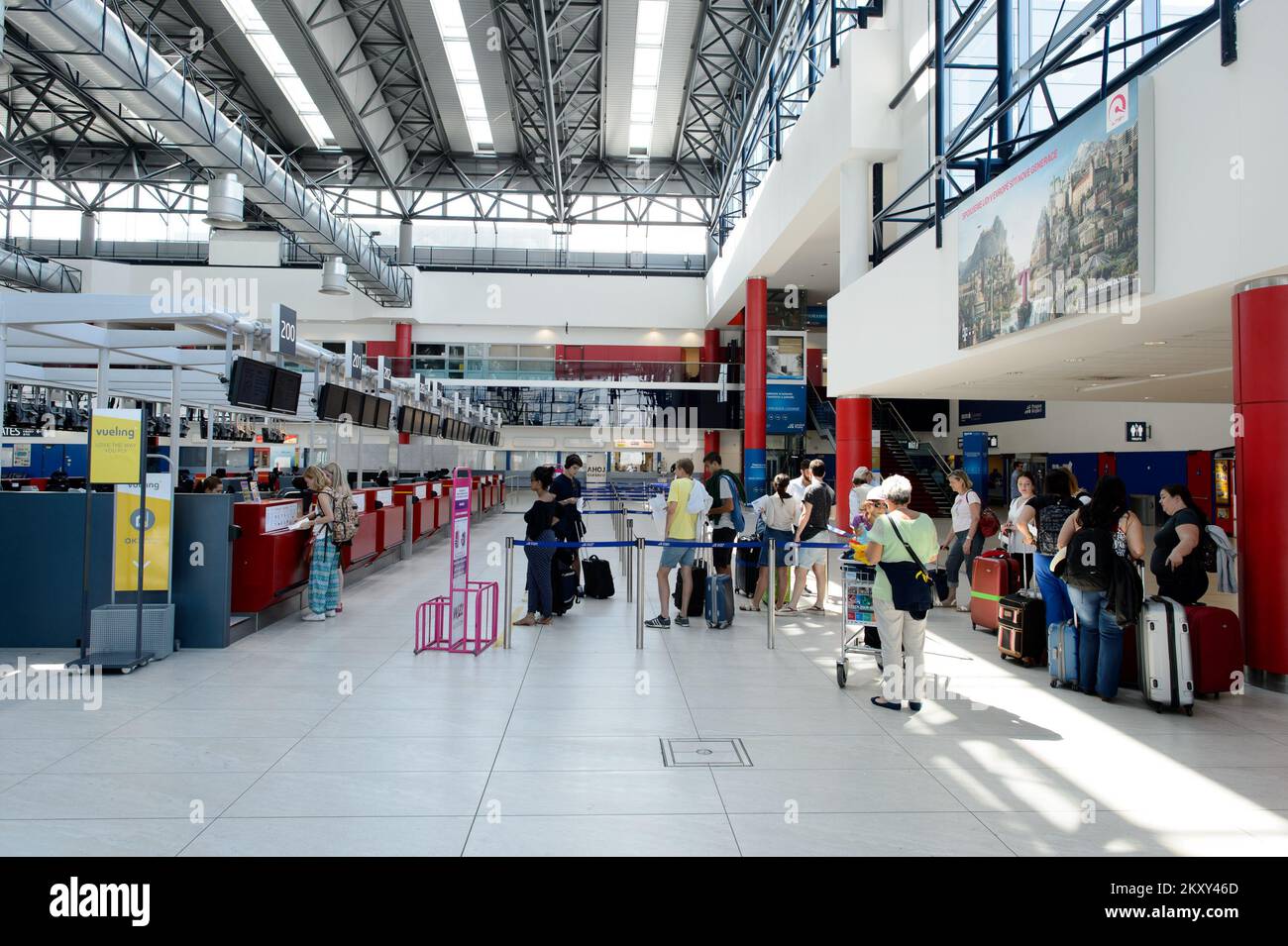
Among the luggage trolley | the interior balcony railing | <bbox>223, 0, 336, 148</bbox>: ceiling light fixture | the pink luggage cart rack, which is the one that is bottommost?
the pink luggage cart rack

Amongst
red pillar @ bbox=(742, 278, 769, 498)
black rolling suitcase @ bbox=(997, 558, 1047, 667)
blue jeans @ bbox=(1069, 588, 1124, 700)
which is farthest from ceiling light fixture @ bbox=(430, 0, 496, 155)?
blue jeans @ bbox=(1069, 588, 1124, 700)

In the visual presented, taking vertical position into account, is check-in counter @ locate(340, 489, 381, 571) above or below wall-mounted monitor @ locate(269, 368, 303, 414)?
below

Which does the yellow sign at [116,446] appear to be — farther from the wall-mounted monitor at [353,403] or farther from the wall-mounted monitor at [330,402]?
the wall-mounted monitor at [353,403]

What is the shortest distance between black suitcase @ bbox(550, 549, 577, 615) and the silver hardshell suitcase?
5.42 meters

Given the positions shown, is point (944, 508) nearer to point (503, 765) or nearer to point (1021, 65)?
point (1021, 65)

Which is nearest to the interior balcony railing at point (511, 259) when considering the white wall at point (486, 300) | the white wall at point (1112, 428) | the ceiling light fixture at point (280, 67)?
the white wall at point (486, 300)

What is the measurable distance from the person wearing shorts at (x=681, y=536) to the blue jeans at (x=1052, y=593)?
3201 mm

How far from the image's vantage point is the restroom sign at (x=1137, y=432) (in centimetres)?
1912

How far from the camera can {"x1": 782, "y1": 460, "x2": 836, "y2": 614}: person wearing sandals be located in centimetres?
911

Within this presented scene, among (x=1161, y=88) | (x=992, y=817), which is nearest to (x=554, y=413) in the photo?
(x=1161, y=88)

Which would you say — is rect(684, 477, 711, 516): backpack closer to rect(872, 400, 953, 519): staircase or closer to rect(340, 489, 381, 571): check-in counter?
rect(340, 489, 381, 571): check-in counter

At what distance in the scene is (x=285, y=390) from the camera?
10.1m

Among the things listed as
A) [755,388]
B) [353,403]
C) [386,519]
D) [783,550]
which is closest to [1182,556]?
[783,550]
